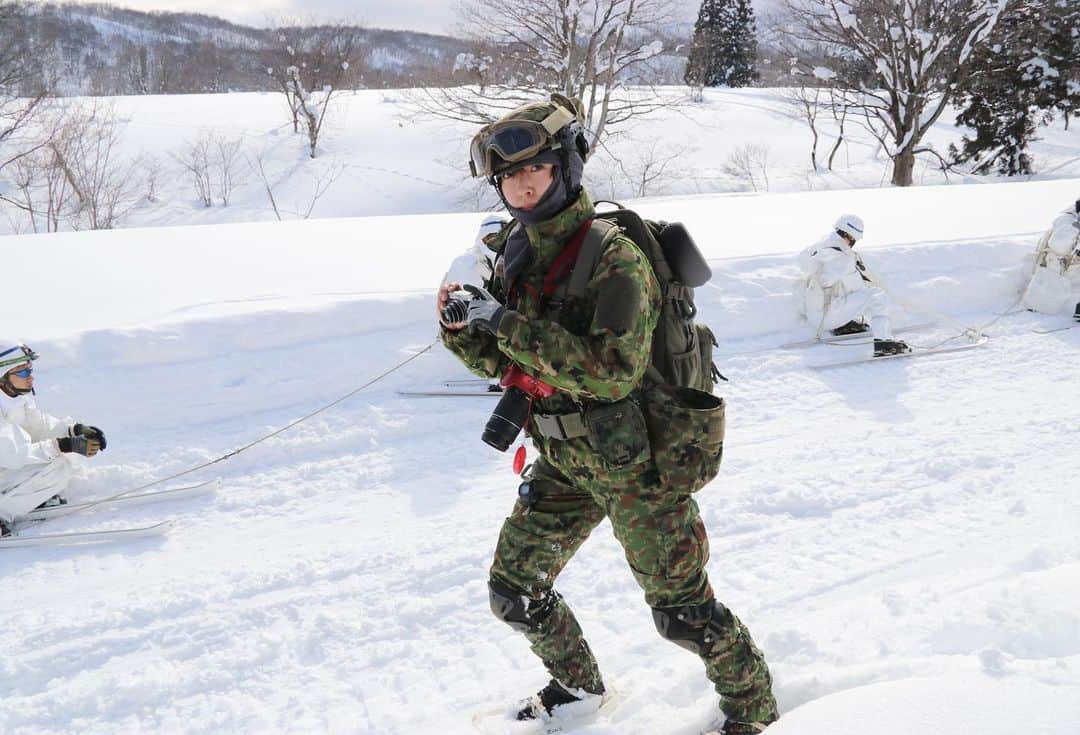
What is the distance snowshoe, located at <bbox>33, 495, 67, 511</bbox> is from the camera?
4584mm

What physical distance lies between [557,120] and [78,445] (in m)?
3.71

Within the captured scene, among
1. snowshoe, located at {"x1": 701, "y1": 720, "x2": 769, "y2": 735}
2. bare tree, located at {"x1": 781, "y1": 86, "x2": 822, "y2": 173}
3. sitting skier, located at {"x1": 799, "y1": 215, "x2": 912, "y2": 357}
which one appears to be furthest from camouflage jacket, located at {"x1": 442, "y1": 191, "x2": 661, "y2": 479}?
bare tree, located at {"x1": 781, "y1": 86, "x2": 822, "y2": 173}

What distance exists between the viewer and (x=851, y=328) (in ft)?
24.4

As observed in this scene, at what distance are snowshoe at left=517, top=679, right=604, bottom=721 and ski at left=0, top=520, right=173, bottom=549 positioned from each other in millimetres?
2642

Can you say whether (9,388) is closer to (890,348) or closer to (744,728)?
(744,728)

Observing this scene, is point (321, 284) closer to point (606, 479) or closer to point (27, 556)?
point (27, 556)

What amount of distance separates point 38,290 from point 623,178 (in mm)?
26198

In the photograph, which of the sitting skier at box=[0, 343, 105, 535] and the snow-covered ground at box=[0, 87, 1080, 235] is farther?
the snow-covered ground at box=[0, 87, 1080, 235]

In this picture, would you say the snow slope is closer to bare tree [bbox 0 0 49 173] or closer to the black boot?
the black boot

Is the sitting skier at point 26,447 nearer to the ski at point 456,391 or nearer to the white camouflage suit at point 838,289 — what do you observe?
the ski at point 456,391

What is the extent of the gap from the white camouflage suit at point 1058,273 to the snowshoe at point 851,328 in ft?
6.41

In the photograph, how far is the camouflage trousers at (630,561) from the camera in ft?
7.35

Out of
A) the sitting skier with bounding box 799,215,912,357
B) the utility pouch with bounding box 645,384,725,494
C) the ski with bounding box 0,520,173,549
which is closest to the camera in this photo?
the utility pouch with bounding box 645,384,725,494

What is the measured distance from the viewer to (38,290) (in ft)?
22.1
